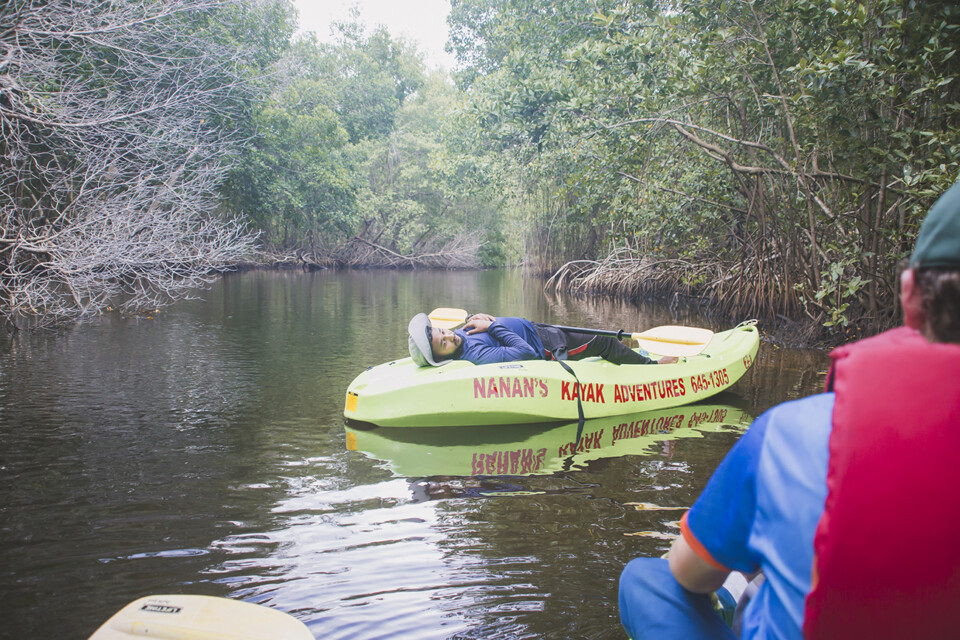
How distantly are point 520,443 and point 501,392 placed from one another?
377mm

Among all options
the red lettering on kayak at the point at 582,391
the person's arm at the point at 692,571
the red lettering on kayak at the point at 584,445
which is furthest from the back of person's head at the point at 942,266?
the red lettering on kayak at the point at 582,391

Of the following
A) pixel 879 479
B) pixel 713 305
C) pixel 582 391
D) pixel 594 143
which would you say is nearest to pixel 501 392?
pixel 582 391

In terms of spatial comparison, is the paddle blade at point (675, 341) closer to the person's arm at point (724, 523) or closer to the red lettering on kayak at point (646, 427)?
the red lettering on kayak at point (646, 427)

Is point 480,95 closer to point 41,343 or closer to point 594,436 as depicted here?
point 41,343

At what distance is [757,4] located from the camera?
6.52 metres

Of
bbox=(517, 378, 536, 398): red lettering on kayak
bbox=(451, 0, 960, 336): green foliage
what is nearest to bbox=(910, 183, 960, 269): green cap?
bbox=(517, 378, 536, 398): red lettering on kayak

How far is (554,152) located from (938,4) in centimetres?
864

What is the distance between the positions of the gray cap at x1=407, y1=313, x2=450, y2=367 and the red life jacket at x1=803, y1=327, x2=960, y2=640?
3641mm

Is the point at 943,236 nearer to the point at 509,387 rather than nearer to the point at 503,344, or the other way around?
the point at 509,387

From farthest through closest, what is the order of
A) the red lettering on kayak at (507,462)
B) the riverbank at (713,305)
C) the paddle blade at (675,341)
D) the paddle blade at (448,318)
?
1. the riverbank at (713,305)
2. the paddle blade at (448,318)
3. the paddle blade at (675,341)
4. the red lettering on kayak at (507,462)

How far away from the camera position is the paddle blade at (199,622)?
1414mm

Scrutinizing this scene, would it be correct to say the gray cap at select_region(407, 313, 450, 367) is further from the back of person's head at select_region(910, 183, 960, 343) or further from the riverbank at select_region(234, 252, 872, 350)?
the riverbank at select_region(234, 252, 872, 350)

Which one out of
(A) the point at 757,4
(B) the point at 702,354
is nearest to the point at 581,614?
(B) the point at 702,354

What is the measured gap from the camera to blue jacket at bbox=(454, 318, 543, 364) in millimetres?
4641
